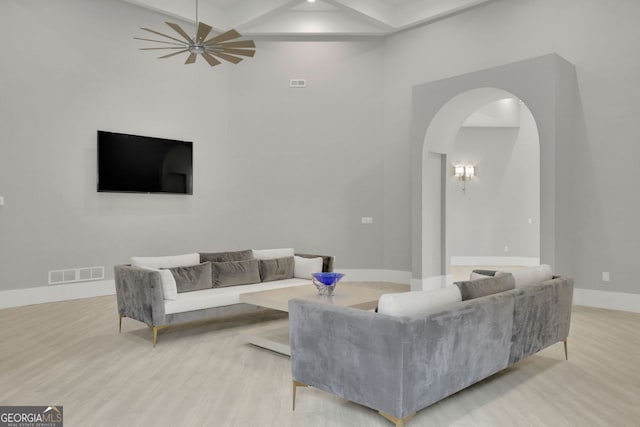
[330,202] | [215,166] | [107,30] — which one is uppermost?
[107,30]

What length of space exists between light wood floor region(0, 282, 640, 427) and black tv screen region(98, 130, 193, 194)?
272 centimetres

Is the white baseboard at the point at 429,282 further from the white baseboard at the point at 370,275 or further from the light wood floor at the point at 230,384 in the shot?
the light wood floor at the point at 230,384

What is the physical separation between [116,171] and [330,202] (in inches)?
145

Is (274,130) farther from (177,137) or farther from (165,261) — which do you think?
(165,261)

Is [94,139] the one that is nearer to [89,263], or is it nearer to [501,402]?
[89,263]

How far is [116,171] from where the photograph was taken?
24.0 feet

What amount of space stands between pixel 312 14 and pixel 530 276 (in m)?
6.59

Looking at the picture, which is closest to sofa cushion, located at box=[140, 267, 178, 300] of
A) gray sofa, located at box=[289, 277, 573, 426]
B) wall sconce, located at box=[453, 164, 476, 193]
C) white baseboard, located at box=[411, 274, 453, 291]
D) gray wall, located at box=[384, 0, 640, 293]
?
gray sofa, located at box=[289, 277, 573, 426]

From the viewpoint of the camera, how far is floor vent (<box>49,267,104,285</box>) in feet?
22.5

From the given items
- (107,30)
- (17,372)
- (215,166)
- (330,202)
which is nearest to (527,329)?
(17,372)

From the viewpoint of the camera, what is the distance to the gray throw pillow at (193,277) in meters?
4.99

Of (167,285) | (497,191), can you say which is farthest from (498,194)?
(167,285)

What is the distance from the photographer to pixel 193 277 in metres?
5.10

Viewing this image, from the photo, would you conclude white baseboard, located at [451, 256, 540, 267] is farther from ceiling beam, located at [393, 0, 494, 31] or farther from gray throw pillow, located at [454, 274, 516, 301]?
gray throw pillow, located at [454, 274, 516, 301]
